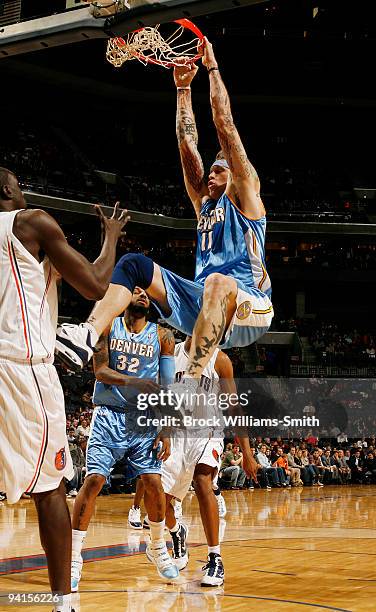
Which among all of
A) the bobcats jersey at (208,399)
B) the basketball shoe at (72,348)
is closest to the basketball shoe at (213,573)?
the bobcats jersey at (208,399)

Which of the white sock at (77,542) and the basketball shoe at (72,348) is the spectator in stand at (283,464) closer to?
the white sock at (77,542)

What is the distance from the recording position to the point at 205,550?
8453mm

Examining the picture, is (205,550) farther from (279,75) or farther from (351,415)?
(279,75)

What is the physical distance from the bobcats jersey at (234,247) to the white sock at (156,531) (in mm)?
2351

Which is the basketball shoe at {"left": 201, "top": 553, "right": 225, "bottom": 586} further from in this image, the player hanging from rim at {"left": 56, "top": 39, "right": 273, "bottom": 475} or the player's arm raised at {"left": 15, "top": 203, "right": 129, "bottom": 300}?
the player's arm raised at {"left": 15, "top": 203, "right": 129, "bottom": 300}

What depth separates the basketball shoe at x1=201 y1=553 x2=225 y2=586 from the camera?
6289 mm

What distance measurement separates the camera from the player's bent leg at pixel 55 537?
11.7 feet

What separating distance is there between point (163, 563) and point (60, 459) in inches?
127

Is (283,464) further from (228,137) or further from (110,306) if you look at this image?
(110,306)

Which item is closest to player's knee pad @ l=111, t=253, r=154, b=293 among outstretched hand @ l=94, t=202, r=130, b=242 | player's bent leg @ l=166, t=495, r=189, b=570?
outstretched hand @ l=94, t=202, r=130, b=242

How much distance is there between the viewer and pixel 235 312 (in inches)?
202

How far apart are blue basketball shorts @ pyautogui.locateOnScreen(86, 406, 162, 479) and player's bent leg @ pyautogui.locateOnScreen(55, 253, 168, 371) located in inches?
88.0

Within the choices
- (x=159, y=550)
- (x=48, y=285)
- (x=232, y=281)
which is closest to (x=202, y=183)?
(x=232, y=281)

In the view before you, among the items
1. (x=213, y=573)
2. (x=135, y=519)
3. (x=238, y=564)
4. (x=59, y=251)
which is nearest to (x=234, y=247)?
(x=59, y=251)
